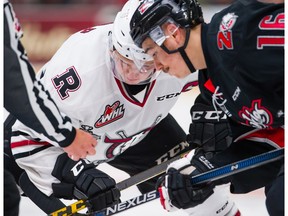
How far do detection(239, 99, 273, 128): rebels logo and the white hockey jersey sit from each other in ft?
2.15

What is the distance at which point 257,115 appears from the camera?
255 cm

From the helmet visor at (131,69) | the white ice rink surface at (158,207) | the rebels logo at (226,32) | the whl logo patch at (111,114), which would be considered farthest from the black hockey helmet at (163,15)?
the white ice rink surface at (158,207)

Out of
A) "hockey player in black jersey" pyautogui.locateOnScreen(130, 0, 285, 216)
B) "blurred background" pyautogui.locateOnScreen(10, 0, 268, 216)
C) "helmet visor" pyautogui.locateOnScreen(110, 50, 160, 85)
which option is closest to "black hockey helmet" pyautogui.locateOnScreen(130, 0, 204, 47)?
"hockey player in black jersey" pyautogui.locateOnScreen(130, 0, 285, 216)

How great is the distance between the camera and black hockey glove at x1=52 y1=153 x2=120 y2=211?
296cm

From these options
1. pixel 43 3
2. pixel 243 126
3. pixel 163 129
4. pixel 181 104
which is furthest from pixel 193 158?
pixel 43 3

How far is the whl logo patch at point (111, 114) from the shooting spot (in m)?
3.14

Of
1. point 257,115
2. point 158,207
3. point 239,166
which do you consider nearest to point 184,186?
point 239,166

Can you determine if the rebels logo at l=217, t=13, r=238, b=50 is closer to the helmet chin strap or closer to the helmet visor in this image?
the helmet chin strap

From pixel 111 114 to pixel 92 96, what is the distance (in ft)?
0.54

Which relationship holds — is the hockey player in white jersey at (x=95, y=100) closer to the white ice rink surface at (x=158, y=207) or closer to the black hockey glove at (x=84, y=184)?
the black hockey glove at (x=84, y=184)

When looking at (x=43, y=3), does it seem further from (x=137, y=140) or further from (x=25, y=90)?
(x=25, y=90)

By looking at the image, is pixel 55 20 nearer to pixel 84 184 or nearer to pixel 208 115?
pixel 208 115

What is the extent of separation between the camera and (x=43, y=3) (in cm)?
612

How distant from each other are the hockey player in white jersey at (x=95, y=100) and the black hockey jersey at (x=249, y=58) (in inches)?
18.1
